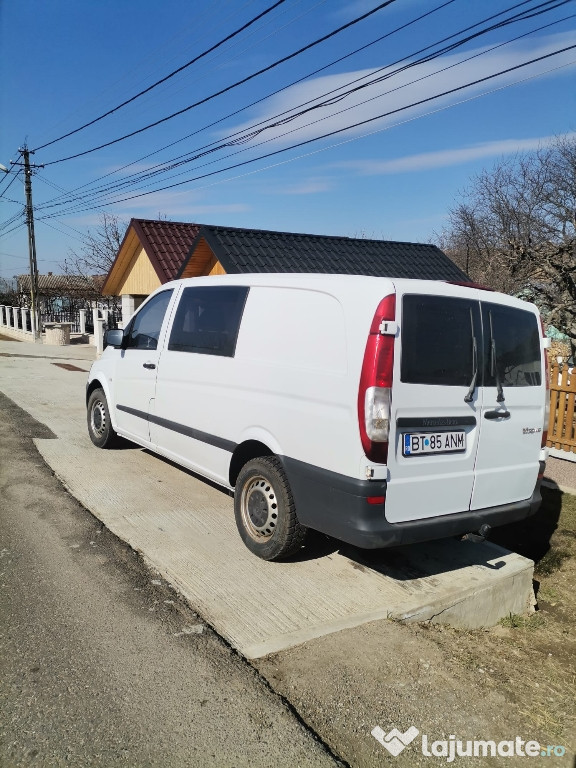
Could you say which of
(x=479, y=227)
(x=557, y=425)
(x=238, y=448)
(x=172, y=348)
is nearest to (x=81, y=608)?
Answer: (x=238, y=448)

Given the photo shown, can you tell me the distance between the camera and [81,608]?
3.42 m

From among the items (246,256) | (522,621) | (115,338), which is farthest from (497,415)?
(246,256)

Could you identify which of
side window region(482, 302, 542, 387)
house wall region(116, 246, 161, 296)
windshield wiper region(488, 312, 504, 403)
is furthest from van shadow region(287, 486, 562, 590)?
house wall region(116, 246, 161, 296)

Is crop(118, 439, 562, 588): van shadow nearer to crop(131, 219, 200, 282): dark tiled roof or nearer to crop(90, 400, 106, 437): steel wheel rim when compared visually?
crop(90, 400, 106, 437): steel wheel rim

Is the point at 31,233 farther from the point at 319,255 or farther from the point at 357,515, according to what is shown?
the point at 357,515

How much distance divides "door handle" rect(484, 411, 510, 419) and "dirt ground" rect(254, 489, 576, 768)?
137 centimetres

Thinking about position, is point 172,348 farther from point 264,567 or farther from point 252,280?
point 264,567

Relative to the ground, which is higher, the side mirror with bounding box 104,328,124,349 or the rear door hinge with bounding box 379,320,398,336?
the rear door hinge with bounding box 379,320,398,336

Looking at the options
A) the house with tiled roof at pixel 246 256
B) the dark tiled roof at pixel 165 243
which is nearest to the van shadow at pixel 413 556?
the house with tiled roof at pixel 246 256

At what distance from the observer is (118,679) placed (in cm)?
278

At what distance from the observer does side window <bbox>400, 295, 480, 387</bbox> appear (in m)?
3.43

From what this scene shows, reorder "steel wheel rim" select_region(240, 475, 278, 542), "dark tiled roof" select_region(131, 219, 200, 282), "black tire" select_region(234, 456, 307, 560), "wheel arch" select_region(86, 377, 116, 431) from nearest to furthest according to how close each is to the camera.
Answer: "black tire" select_region(234, 456, 307, 560) < "steel wheel rim" select_region(240, 475, 278, 542) < "wheel arch" select_region(86, 377, 116, 431) < "dark tiled roof" select_region(131, 219, 200, 282)

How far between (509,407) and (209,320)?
244 centimetres

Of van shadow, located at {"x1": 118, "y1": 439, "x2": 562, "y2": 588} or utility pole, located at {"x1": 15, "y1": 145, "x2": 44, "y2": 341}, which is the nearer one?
van shadow, located at {"x1": 118, "y1": 439, "x2": 562, "y2": 588}
